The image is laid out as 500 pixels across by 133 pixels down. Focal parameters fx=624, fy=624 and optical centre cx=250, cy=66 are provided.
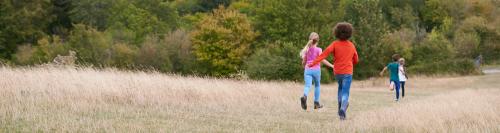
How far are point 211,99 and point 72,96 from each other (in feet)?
10.5

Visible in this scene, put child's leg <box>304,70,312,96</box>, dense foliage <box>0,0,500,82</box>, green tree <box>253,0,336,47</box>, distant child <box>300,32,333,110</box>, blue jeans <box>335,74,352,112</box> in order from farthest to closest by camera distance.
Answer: green tree <box>253,0,336,47</box>
dense foliage <box>0,0,500,82</box>
child's leg <box>304,70,312,96</box>
distant child <box>300,32,333,110</box>
blue jeans <box>335,74,352,112</box>

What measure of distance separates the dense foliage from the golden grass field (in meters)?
31.5

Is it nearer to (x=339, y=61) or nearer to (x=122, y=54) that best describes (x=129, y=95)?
(x=339, y=61)

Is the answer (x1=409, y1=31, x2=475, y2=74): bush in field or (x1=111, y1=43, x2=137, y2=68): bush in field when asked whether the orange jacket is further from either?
(x1=111, y1=43, x2=137, y2=68): bush in field

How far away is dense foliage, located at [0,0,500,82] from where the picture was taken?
182 feet

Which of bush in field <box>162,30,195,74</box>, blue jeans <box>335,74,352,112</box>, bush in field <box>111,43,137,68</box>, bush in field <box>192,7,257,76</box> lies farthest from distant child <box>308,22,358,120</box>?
bush in field <box>162,30,195,74</box>

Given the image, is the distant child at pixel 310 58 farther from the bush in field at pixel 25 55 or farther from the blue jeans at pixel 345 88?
the bush in field at pixel 25 55

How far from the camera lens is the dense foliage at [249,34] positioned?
5541cm

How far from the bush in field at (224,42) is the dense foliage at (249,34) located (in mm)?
100

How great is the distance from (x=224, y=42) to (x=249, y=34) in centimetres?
262

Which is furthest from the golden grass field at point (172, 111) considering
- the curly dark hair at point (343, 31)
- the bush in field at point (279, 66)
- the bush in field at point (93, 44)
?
the bush in field at point (93, 44)

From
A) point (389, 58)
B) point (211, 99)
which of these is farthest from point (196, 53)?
point (211, 99)

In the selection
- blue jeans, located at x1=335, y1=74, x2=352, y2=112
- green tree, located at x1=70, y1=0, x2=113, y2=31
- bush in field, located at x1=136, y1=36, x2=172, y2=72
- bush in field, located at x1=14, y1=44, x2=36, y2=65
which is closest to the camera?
blue jeans, located at x1=335, y1=74, x2=352, y2=112

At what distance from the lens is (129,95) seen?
11875 mm
